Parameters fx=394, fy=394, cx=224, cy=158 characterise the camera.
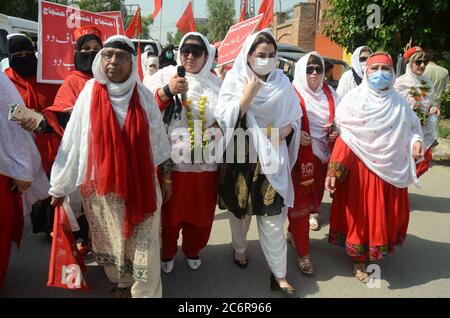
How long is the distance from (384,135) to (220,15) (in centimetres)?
3430

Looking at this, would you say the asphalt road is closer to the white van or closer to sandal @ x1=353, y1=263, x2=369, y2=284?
sandal @ x1=353, y1=263, x2=369, y2=284

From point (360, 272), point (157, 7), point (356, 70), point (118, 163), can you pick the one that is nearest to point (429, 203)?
point (356, 70)

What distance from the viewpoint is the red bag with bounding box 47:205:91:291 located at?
2396 millimetres

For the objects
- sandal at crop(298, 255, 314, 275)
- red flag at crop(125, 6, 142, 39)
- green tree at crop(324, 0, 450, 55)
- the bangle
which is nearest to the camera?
the bangle

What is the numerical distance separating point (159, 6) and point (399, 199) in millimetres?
2898

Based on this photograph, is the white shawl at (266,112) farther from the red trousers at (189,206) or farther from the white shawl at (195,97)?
the red trousers at (189,206)

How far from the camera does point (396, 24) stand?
22.0ft

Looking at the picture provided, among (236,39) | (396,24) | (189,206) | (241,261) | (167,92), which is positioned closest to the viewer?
(167,92)

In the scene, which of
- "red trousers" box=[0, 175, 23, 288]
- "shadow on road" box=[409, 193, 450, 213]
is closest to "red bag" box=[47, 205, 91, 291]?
"red trousers" box=[0, 175, 23, 288]

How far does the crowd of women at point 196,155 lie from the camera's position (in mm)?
2217

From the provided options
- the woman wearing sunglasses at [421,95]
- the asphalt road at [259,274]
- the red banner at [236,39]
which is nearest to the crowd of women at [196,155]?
the asphalt road at [259,274]

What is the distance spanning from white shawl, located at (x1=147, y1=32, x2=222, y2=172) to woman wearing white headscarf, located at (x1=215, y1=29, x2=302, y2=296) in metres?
0.13

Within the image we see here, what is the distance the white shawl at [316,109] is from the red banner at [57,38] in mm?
1945

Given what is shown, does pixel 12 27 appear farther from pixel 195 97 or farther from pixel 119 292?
pixel 119 292
